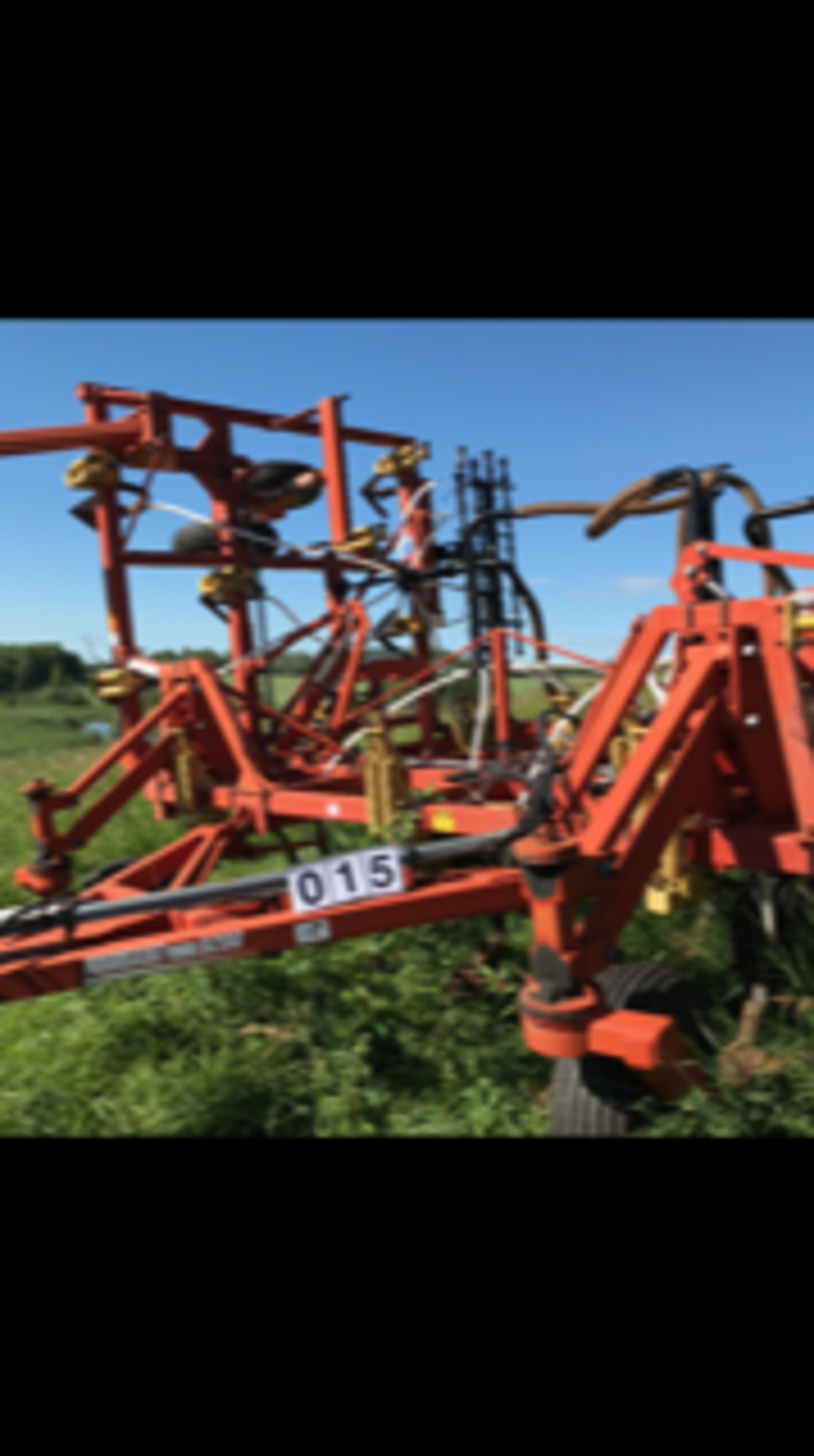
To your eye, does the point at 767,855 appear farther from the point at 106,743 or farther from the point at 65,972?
the point at 106,743

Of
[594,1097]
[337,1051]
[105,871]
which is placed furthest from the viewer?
[105,871]

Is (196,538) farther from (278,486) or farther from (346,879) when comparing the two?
(346,879)

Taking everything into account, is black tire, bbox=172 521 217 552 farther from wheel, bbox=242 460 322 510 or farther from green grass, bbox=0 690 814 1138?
green grass, bbox=0 690 814 1138

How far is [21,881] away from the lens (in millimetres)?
4645

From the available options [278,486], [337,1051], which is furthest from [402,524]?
[337,1051]

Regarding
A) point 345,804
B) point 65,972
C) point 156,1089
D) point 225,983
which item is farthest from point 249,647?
point 65,972

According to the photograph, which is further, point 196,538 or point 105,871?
point 196,538

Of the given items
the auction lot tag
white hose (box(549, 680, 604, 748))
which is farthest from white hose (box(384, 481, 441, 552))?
the auction lot tag

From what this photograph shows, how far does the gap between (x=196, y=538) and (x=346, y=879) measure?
12.9 feet

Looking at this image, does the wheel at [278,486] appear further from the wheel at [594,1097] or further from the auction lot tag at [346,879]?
the wheel at [594,1097]

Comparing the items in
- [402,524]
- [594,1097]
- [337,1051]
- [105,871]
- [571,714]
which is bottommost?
[337,1051]

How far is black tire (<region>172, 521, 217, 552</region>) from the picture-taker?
586 cm

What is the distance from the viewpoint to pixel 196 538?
5.89 meters

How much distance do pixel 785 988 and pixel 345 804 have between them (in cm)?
211
